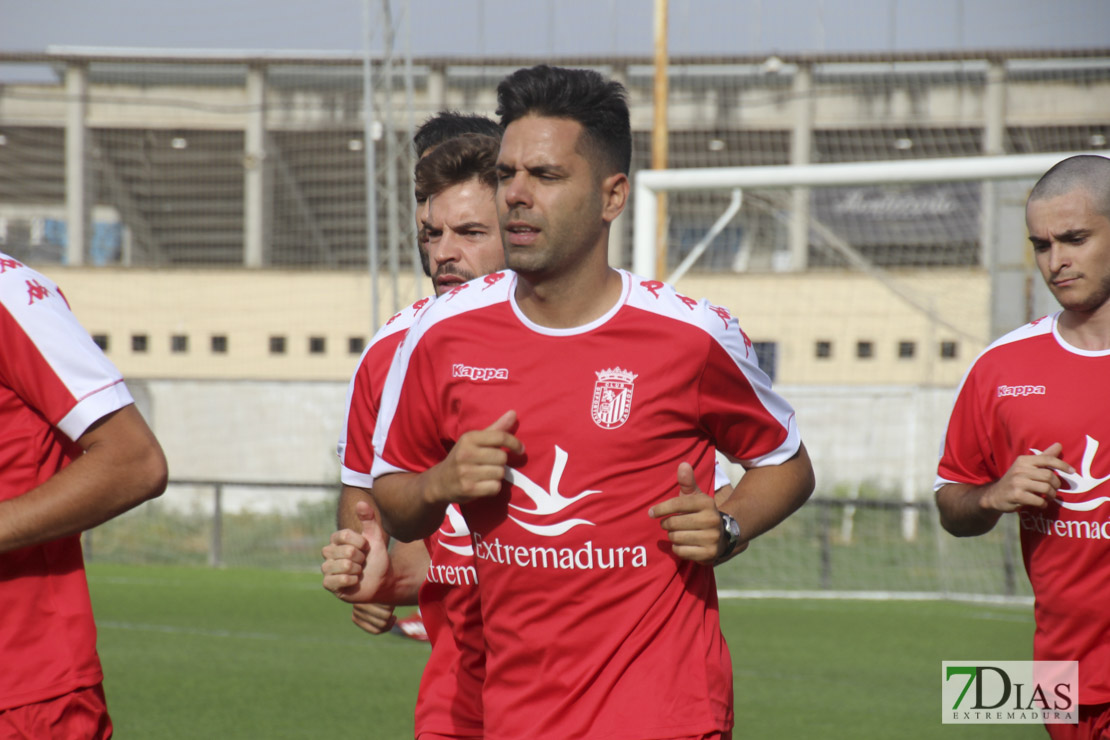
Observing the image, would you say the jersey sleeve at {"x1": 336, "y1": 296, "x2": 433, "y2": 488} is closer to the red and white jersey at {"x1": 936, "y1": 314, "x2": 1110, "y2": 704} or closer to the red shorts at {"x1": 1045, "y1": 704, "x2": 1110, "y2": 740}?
the red and white jersey at {"x1": 936, "y1": 314, "x2": 1110, "y2": 704}

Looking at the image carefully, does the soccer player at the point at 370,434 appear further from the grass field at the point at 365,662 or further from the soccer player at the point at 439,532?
the grass field at the point at 365,662

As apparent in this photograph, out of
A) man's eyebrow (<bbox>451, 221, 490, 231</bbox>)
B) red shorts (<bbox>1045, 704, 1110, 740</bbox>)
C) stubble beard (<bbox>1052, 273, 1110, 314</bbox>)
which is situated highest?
man's eyebrow (<bbox>451, 221, 490, 231</bbox>)

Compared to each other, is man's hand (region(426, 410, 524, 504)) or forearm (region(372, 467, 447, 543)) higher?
man's hand (region(426, 410, 524, 504))

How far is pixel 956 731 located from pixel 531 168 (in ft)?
19.2

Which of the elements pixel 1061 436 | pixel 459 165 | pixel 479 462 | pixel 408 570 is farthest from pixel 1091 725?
pixel 459 165

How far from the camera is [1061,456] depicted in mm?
3643

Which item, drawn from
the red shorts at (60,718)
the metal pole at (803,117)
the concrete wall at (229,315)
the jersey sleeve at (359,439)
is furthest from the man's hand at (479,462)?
the concrete wall at (229,315)

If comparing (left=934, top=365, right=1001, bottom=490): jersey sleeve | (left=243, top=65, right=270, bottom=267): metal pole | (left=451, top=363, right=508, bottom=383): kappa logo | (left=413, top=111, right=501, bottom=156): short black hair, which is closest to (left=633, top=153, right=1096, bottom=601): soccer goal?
(left=413, top=111, right=501, bottom=156): short black hair

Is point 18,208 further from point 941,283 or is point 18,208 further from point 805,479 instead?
point 805,479

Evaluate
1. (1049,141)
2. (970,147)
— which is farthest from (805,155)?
(1049,141)

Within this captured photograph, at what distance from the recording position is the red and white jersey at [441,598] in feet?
10.4

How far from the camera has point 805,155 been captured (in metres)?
20.5

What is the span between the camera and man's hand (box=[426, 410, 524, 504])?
2490mm

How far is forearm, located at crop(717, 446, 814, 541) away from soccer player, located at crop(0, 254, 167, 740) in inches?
52.3
